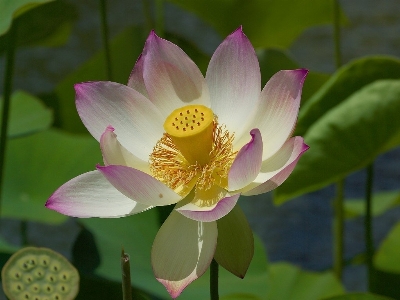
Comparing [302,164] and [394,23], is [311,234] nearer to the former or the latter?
[394,23]

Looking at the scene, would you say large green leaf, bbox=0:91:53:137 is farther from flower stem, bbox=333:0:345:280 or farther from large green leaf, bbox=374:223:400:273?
large green leaf, bbox=374:223:400:273

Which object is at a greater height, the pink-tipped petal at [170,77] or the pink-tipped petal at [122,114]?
the pink-tipped petal at [170,77]

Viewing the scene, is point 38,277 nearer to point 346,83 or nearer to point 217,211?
point 217,211

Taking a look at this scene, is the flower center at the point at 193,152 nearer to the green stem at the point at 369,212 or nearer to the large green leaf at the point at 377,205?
the green stem at the point at 369,212

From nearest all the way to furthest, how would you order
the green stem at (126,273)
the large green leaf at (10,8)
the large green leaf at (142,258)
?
the green stem at (126,273)
the large green leaf at (10,8)
the large green leaf at (142,258)

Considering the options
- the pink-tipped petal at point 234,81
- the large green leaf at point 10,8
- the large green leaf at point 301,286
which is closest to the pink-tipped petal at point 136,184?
the pink-tipped petal at point 234,81

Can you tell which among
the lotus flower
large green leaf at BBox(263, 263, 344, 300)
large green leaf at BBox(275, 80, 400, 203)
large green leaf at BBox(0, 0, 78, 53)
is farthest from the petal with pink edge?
large green leaf at BBox(0, 0, 78, 53)

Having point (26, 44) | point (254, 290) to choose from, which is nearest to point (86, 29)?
point (26, 44)
